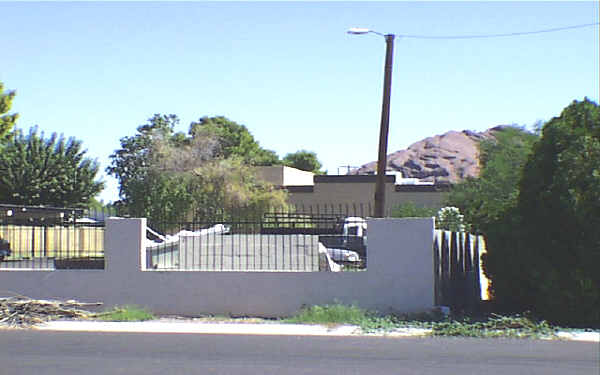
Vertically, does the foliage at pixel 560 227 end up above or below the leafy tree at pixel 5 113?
below

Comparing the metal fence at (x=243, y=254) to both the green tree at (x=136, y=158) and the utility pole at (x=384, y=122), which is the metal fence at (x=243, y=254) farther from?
the green tree at (x=136, y=158)

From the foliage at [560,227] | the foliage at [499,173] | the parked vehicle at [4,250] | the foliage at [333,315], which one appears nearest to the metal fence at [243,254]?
the foliage at [333,315]

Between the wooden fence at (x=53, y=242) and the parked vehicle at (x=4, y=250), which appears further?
the parked vehicle at (x=4, y=250)

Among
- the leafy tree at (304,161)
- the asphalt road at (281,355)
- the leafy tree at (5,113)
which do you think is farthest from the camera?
the leafy tree at (304,161)

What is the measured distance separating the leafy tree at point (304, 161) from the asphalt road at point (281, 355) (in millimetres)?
73070

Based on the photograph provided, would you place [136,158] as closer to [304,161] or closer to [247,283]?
[247,283]

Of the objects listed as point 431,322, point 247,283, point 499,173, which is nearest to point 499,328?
point 431,322

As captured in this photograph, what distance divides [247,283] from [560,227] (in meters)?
5.97

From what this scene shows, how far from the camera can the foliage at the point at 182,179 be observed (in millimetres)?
40094

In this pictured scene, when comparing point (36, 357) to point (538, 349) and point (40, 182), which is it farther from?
point (40, 182)

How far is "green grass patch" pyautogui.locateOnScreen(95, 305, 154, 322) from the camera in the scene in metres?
14.5

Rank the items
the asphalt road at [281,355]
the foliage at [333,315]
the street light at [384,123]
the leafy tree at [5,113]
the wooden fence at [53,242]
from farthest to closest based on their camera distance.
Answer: the leafy tree at [5,113], the street light at [384,123], the wooden fence at [53,242], the foliage at [333,315], the asphalt road at [281,355]

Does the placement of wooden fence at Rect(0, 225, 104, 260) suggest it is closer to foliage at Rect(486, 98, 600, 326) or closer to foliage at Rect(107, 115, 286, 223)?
foliage at Rect(486, 98, 600, 326)

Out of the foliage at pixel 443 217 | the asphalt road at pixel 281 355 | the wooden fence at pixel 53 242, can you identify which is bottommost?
the asphalt road at pixel 281 355
